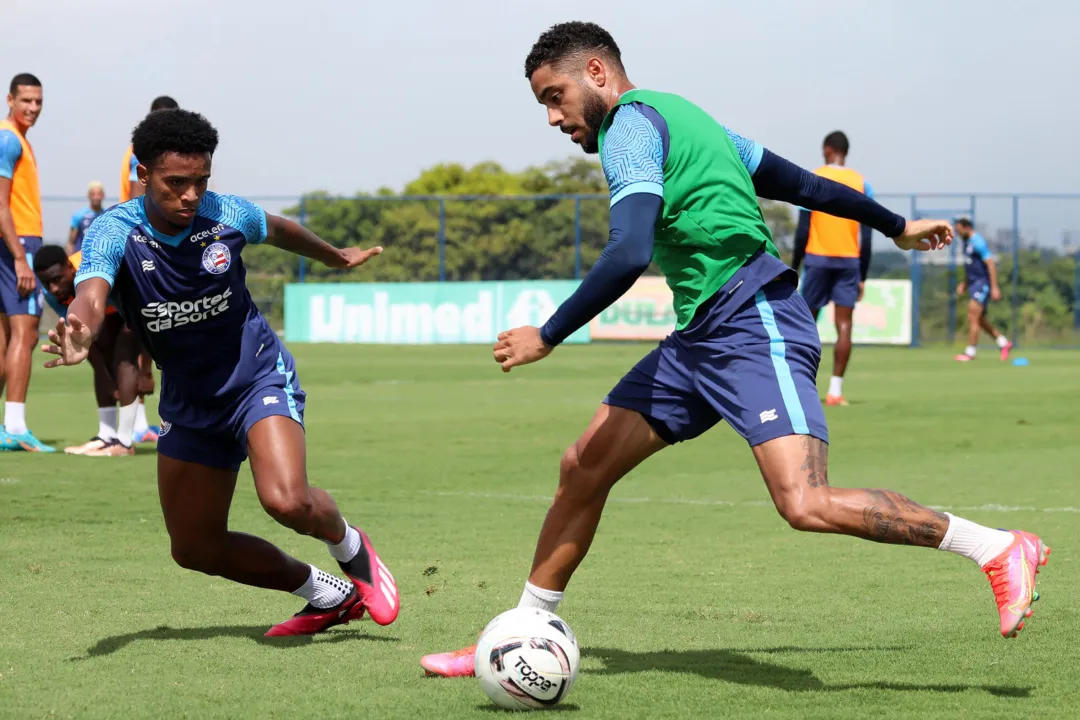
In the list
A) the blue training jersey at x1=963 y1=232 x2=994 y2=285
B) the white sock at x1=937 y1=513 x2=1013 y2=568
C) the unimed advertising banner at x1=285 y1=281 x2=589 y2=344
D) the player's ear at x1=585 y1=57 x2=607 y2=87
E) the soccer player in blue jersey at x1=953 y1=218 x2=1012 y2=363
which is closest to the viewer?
the white sock at x1=937 y1=513 x2=1013 y2=568

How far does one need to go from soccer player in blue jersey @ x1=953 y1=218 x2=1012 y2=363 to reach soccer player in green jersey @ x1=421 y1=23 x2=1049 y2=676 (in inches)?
890

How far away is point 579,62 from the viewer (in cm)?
484

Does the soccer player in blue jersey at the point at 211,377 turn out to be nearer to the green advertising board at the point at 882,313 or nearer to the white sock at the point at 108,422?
the white sock at the point at 108,422

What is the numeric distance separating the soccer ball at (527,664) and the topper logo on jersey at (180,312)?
174cm

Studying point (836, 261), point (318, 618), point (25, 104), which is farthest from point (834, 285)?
point (318, 618)

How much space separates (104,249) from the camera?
5.45 m

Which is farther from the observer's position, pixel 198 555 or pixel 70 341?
pixel 198 555

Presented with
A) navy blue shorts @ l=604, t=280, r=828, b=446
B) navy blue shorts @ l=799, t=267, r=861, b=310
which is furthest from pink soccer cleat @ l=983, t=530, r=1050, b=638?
navy blue shorts @ l=799, t=267, r=861, b=310

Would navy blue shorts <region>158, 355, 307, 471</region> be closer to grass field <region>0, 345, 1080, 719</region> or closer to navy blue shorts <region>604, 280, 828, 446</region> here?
grass field <region>0, 345, 1080, 719</region>

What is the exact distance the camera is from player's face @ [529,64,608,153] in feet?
15.9

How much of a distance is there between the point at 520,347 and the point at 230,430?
1.64 metres

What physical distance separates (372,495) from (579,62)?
207 inches

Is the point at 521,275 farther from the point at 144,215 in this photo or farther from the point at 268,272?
the point at 144,215

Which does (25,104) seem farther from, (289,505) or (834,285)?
(834,285)
